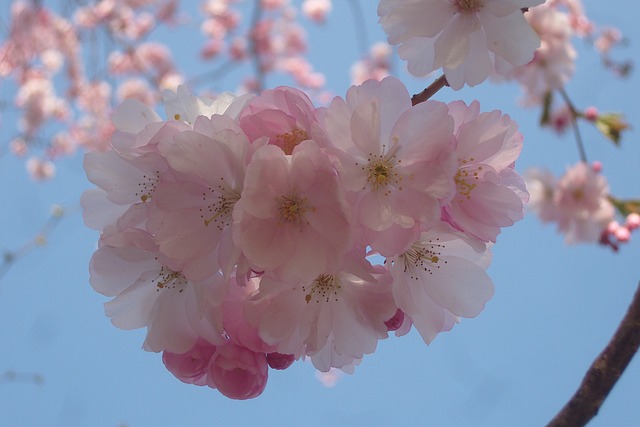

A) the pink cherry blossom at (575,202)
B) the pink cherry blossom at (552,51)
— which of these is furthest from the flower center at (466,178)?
the pink cherry blossom at (552,51)

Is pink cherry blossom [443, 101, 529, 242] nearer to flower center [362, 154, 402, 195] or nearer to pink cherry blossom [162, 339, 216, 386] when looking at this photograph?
flower center [362, 154, 402, 195]

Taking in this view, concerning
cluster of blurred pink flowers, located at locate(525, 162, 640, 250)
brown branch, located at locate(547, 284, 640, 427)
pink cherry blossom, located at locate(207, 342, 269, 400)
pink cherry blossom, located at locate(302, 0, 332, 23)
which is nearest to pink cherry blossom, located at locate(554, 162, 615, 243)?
cluster of blurred pink flowers, located at locate(525, 162, 640, 250)

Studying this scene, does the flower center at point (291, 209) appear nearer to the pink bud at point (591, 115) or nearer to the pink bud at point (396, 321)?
the pink bud at point (396, 321)

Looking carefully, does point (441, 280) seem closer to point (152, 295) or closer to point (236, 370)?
point (236, 370)

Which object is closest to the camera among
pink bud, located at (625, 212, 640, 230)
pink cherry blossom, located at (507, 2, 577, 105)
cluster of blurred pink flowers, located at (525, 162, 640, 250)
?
pink bud, located at (625, 212, 640, 230)

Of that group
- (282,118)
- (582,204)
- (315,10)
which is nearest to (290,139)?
(282,118)

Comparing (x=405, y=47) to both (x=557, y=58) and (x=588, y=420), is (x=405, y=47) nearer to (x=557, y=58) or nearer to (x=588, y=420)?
(x=588, y=420)
